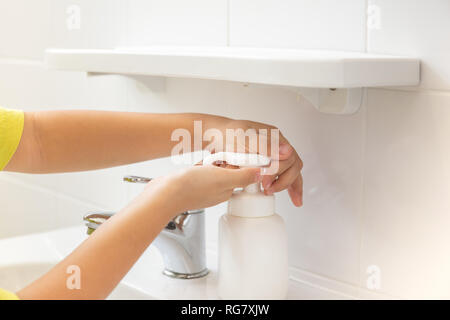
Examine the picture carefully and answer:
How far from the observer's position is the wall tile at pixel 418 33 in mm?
642

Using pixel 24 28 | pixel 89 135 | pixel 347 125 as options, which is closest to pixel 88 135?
pixel 89 135

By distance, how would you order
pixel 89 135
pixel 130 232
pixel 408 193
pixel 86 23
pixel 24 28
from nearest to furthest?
pixel 130 232 → pixel 408 193 → pixel 89 135 → pixel 86 23 → pixel 24 28

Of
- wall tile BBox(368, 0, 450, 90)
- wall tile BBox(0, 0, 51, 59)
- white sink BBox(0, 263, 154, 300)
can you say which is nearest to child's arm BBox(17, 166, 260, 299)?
wall tile BBox(368, 0, 450, 90)

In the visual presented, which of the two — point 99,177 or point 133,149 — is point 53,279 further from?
point 99,177

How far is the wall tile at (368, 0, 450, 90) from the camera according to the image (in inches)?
25.3

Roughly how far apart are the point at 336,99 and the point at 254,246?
0.20 m

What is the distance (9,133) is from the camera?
790 mm

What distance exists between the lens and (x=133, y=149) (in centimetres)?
83

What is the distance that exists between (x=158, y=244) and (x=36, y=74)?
2.06 ft

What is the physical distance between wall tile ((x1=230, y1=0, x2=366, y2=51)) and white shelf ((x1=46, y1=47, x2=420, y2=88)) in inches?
0.8

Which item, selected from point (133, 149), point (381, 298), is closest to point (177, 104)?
point (133, 149)

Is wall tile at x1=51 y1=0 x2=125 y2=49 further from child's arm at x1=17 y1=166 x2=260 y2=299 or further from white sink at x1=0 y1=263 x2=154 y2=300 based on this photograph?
child's arm at x1=17 y1=166 x2=260 y2=299

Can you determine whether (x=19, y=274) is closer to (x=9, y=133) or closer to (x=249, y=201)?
(x=9, y=133)

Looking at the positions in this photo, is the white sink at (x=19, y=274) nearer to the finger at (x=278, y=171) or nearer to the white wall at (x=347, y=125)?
the white wall at (x=347, y=125)
